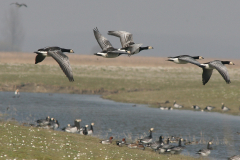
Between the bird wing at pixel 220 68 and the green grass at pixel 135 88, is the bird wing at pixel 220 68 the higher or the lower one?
the higher one

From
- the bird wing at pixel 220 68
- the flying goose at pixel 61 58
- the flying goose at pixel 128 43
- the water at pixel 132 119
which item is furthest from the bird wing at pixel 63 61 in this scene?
the water at pixel 132 119

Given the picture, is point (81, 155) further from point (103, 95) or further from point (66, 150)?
point (103, 95)

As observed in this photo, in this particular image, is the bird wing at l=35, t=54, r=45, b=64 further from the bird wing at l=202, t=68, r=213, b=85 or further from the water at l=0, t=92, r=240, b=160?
the water at l=0, t=92, r=240, b=160

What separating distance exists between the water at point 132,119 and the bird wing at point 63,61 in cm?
1943

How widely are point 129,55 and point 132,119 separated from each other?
30.6 metres

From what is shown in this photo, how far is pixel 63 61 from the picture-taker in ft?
27.4

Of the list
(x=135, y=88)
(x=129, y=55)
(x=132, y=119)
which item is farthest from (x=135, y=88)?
(x=129, y=55)

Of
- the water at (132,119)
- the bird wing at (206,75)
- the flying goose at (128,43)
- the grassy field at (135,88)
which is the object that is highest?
the flying goose at (128,43)

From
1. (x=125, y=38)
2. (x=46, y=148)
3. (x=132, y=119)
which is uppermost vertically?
(x=125, y=38)

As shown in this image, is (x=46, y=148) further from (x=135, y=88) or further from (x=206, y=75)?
(x=135, y=88)

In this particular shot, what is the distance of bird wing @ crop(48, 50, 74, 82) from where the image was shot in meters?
7.76

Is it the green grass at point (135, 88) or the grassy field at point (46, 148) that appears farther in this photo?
the green grass at point (135, 88)

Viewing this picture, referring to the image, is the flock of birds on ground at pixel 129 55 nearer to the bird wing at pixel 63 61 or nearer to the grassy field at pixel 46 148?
the bird wing at pixel 63 61

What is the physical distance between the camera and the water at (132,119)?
31.0 metres
